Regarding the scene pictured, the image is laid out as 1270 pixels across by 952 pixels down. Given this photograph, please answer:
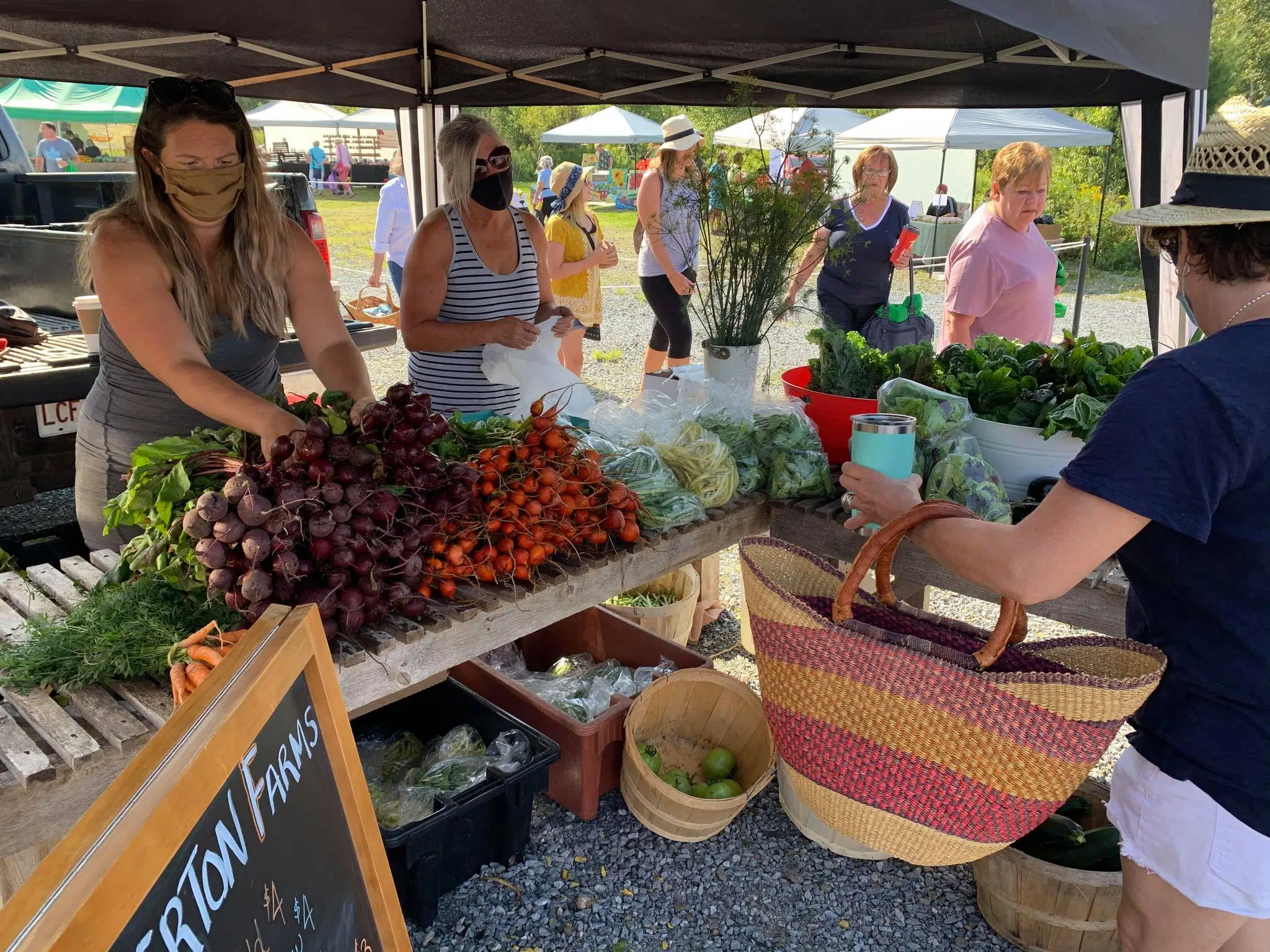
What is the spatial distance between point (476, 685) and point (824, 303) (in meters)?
3.96

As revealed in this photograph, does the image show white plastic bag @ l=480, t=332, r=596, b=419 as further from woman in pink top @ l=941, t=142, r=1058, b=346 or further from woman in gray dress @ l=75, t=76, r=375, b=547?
woman in pink top @ l=941, t=142, r=1058, b=346

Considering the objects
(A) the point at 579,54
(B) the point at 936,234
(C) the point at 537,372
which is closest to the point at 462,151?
(C) the point at 537,372

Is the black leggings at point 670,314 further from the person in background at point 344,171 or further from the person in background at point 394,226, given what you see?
the person in background at point 344,171

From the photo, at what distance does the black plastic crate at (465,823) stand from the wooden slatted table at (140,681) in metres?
0.18

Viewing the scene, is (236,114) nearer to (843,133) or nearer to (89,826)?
(89,826)

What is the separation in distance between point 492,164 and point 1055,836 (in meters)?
2.85

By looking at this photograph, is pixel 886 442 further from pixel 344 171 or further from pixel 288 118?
pixel 344 171

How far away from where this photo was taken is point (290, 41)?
4.02 metres

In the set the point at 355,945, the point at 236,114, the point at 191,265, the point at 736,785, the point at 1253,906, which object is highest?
the point at 236,114

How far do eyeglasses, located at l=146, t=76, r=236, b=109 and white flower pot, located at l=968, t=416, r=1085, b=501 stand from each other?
2252mm

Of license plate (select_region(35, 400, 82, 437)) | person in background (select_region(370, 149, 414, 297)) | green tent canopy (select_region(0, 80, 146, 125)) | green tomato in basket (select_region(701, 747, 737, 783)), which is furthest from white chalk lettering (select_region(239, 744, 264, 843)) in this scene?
green tent canopy (select_region(0, 80, 146, 125))

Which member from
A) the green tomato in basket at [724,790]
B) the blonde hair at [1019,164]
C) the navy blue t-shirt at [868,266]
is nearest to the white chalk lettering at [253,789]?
the green tomato in basket at [724,790]

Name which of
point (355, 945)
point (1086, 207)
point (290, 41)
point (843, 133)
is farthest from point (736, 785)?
point (1086, 207)

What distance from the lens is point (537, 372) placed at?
324cm
